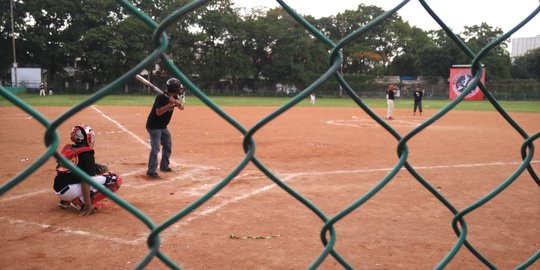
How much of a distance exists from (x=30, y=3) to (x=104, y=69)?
10338 millimetres

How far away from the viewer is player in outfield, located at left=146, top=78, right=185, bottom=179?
683cm

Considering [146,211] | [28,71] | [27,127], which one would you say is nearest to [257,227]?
[146,211]

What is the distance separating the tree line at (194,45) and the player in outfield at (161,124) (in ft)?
121

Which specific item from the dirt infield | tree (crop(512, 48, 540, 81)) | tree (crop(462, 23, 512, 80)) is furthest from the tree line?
the dirt infield

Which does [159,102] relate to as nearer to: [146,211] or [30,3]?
[146,211]

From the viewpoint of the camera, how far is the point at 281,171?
7.79m

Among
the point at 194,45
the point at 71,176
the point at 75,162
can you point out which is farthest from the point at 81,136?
the point at 194,45

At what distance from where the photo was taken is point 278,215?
5.11m

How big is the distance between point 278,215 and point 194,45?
50768 mm

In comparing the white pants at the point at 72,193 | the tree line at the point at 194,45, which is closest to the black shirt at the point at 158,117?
the white pants at the point at 72,193

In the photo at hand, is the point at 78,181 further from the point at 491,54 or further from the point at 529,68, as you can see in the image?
the point at 529,68

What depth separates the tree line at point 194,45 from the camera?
48406 millimetres

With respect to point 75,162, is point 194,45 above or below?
above

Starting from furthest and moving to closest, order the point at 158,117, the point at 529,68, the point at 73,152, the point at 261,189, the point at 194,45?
the point at 529,68 → the point at 194,45 → the point at 158,117 → the point at 261,189 → the point at 73,152
